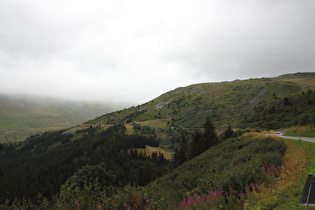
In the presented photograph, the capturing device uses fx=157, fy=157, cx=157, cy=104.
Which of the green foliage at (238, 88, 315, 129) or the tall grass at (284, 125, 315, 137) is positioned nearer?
the tall grass at (284, 125, 315, 137)

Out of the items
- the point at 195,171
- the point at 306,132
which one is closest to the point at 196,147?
the point at 195,171

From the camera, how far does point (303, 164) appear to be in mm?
10398

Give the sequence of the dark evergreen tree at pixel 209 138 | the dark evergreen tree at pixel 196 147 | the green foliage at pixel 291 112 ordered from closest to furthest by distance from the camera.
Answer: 1. the dark evergreen tree at pixel 209 138
2. the dark evergreen tree at pixel 196 147
3. the green foliage at pixel 291 112

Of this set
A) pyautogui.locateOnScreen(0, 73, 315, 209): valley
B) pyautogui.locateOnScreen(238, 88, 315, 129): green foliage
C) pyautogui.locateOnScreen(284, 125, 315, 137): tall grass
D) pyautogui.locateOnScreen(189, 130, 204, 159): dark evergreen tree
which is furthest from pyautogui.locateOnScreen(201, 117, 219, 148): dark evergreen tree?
pyautogui.locateOnScreen(284, 125, 315, 137): tall grass

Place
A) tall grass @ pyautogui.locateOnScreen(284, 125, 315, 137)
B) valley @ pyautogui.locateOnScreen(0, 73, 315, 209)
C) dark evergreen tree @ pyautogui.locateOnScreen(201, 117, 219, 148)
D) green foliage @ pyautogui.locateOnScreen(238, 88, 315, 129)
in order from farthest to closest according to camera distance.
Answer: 1. green foliage @ pyautogui.locateOnScreen(238, 88, 315, 129)
2. dark evergreen tree @ pyautogui.locateOnScreen(201, 117, 219, 148)
3. tall grass @ pyautogui.locateOnScreen(284, 125, 315, 137)
4. valley @ pyautogui.locateOnScreen(0, 73, 315, 209)

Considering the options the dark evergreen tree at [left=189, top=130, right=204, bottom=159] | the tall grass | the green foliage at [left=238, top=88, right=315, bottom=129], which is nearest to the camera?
the tall grass

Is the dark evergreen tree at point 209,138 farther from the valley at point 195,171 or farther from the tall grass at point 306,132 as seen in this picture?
the tall grass at point 306,132

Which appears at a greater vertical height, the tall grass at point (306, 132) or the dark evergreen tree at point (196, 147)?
the tall grass at point (306, 132)

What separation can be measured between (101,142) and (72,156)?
2877 centimetres

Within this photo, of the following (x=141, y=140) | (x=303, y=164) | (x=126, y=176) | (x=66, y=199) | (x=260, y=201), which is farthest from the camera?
(x=141, y=140)

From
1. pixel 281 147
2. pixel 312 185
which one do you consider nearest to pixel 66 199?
pixel 312 185

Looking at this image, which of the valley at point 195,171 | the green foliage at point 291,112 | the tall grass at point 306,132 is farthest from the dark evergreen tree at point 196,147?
the tall grass at point 306,132

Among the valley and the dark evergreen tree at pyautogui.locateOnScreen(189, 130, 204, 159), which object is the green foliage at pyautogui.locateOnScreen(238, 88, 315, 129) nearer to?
the valley

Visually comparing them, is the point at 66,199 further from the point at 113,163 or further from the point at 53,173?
the point at 53,173
